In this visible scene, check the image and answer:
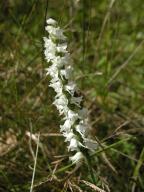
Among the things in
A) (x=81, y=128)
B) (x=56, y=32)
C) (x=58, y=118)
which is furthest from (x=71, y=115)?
(x=58, y=118)

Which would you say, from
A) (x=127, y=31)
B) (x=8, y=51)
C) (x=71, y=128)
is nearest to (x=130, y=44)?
(x=127, y=31)

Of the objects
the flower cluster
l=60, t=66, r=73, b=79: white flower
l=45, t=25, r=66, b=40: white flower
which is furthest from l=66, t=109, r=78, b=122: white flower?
l=45, t=25, r=66, b=40: white flower

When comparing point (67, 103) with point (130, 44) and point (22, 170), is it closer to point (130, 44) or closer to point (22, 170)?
point (22, 170)

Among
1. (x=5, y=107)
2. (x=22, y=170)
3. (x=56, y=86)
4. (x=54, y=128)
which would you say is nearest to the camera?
(x=56, y=86)

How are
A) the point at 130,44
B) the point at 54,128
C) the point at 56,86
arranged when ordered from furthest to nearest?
1. the point at 130,44
2. the point at 54,128
3. the point at 56,86

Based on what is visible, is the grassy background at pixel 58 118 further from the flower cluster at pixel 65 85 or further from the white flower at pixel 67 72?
the white flower at pixel 67 72

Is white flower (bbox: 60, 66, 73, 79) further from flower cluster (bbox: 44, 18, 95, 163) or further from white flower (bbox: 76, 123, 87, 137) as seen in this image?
white flower (bbox: 76, 123, 87, 137)

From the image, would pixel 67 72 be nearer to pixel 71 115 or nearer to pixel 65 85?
pixel 65 85
